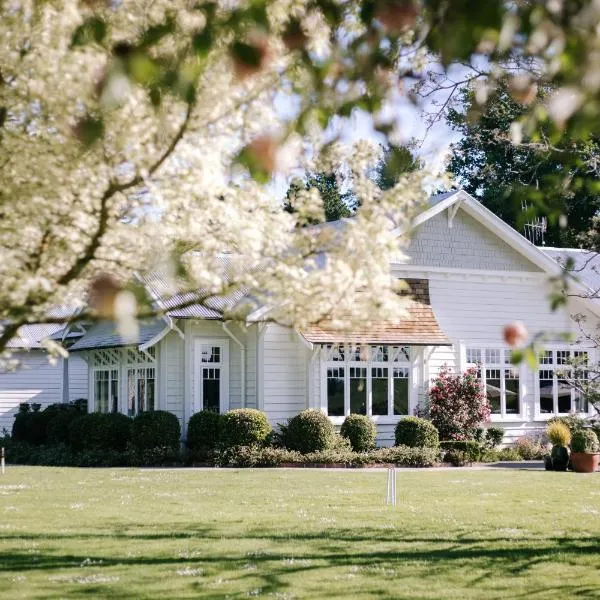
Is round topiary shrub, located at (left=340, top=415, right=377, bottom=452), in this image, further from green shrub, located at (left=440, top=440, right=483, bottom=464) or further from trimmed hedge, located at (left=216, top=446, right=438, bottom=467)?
green shrub, located at (left=440, top=440, right=483, bottom=464)

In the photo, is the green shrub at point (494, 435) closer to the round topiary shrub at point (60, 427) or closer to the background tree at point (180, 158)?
the round topiary shrub at point (60, 427)

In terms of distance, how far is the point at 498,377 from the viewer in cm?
2852

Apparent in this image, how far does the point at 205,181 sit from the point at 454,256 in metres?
22.0

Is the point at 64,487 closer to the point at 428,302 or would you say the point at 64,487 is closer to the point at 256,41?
the point at 428,302

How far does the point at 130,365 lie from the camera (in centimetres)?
2786

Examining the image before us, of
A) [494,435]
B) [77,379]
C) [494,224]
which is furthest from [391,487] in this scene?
[77,379]

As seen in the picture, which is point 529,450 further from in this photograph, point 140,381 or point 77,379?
point 77,379

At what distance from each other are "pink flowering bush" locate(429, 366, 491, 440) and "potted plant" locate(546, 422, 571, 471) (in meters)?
2.80

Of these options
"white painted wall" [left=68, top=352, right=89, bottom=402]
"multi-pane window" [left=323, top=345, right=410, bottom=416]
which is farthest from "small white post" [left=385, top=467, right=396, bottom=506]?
"white painted wall" [left=68, top=352, right=89, bottom=402]

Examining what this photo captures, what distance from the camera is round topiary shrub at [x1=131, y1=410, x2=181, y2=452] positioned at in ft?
79.2

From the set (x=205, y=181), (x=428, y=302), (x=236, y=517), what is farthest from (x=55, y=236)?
(x=428, y=302)

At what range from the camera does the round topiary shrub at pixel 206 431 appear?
2422cm

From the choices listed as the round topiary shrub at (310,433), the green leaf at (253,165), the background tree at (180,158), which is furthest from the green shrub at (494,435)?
the green leaf at (253,165)

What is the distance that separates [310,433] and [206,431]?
2.30m
